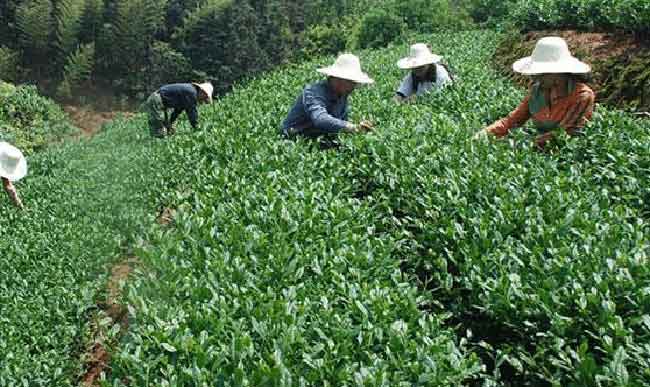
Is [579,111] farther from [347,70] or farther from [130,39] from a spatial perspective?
[130,39]

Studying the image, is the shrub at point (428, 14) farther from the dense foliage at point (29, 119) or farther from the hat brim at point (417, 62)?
the hat brim at point (417, 62)

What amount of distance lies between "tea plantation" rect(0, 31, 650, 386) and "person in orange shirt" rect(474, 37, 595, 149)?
161 mm

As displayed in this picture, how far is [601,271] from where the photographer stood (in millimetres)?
3232

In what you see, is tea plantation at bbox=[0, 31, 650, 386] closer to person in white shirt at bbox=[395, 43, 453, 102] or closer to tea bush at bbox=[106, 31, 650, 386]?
tea bush at bbox=[106, 31, 650, 386]

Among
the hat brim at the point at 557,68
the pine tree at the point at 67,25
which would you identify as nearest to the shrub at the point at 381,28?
the pine tree at the point at 67,25

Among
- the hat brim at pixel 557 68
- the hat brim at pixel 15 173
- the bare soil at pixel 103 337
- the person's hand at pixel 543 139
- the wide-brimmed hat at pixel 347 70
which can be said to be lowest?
the hat brim at pixel 15 173

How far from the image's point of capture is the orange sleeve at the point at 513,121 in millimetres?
5633

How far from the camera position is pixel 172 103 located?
10453mm

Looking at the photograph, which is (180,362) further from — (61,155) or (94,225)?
(61,155)

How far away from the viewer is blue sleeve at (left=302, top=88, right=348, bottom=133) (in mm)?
5875

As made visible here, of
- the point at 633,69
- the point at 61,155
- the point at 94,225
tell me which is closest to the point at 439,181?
the point at 94,225

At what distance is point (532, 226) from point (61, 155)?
486 inches

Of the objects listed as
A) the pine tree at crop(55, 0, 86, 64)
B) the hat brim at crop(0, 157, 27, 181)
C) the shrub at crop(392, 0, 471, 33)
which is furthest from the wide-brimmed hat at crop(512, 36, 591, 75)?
the pine tree at crop(55, 0, 86, 64)

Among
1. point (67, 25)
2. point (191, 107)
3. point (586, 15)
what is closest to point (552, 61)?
point (191, 107)
